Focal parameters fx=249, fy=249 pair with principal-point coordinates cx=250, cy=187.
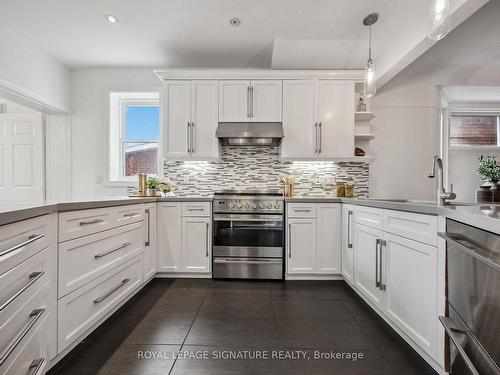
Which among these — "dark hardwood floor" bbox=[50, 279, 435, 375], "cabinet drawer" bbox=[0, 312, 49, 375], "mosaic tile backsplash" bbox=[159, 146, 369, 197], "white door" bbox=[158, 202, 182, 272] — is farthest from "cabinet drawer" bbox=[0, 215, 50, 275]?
"mosaic tile backsplash" bbox=[159, 146, 369, 197]

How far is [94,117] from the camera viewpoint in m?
3.42

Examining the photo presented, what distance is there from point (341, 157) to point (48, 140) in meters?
3.85

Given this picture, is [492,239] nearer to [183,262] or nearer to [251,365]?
[251,365]

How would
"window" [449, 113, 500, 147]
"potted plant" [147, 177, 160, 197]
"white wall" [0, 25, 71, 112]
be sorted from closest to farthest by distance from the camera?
"white wall" [0, 25, 71, 112], "potted plant" [147, 177, 160, 197], "window" [449, 113, 500, 147]

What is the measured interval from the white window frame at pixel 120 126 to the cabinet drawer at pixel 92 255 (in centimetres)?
156

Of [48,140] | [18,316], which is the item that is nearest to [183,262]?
[18,316]

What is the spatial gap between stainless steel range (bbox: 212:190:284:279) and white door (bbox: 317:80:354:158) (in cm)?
95

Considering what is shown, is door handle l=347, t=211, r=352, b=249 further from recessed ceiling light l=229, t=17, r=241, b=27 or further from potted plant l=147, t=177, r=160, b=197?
recessed ceiling light l=229, t=17, r=241, b=27

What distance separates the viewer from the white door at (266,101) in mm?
3049

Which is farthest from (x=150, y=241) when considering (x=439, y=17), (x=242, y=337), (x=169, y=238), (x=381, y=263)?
(x=439, y=17)

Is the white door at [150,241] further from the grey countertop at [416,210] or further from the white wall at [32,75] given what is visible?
the white wall at [32,75]

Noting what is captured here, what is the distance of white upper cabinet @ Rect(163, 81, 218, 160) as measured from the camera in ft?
10.0

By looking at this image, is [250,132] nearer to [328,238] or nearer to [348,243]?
[328,238]

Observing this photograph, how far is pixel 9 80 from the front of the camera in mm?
2543
